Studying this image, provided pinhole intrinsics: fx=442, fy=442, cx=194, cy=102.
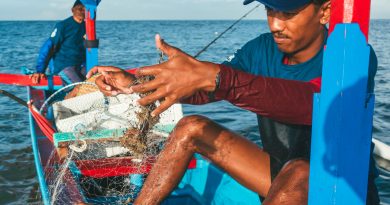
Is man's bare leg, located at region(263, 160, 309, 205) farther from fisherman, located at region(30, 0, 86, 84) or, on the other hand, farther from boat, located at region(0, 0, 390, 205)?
fisherman, located at region(30, 0, 86, 84)

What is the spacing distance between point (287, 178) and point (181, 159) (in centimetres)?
97

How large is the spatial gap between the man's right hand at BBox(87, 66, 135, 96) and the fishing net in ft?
1.26

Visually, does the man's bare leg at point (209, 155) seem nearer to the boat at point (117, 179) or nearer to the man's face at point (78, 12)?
the boat at point (117, 179)

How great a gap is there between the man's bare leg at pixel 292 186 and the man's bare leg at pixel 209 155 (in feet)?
2.09

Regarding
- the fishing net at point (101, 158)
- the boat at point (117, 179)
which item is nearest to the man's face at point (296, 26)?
the fishing net at point (101, 158)

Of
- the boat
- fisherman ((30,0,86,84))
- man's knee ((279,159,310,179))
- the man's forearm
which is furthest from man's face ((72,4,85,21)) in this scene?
the man's forearm

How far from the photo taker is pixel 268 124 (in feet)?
9.99

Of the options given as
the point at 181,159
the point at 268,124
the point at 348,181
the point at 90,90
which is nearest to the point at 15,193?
the point at 90,90

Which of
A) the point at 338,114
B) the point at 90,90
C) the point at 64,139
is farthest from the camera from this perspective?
the point at 90,90

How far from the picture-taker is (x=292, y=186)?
232cm

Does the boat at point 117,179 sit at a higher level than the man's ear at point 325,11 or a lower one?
lower

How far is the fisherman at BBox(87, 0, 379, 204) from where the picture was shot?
5.94ft

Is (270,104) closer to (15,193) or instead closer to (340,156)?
(340,156)

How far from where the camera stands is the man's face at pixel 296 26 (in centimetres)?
253
